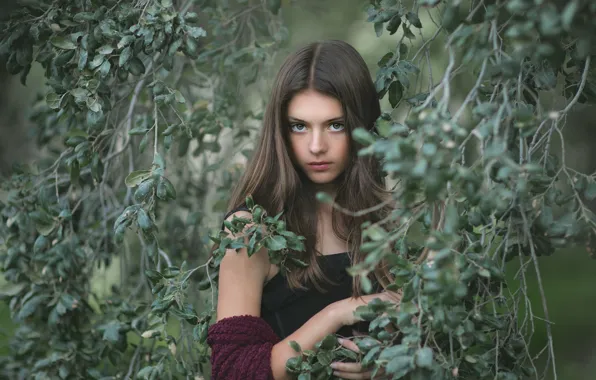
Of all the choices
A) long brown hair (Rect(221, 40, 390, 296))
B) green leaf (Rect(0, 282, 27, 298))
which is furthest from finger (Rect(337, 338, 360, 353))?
green leaf (Rect(0, 282, 27, 298))

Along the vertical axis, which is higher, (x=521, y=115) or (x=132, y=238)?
(x=521, y=115)

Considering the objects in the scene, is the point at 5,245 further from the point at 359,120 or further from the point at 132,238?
the point at 359,120

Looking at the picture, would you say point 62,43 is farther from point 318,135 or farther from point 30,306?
point 30,306

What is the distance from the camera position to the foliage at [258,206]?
1.38m

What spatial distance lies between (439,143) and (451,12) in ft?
1.00

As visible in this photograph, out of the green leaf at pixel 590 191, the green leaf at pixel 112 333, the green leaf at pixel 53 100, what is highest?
the green leaf at pixel 53 100

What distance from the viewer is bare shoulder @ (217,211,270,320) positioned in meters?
2.00

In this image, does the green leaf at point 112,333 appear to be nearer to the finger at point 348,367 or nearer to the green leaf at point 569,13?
the finger at point 348,367

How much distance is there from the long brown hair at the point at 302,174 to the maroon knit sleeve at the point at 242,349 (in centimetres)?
18

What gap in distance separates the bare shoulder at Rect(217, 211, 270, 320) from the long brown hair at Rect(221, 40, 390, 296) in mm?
109

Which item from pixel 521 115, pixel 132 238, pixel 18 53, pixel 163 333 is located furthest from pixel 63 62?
pixel 132 238

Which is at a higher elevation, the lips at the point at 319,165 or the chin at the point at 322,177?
the lips at the point at 319,165

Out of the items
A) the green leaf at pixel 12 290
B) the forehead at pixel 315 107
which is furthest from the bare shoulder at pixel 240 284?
the green leaf at pixel 12 290

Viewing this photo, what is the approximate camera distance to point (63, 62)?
222 cm
